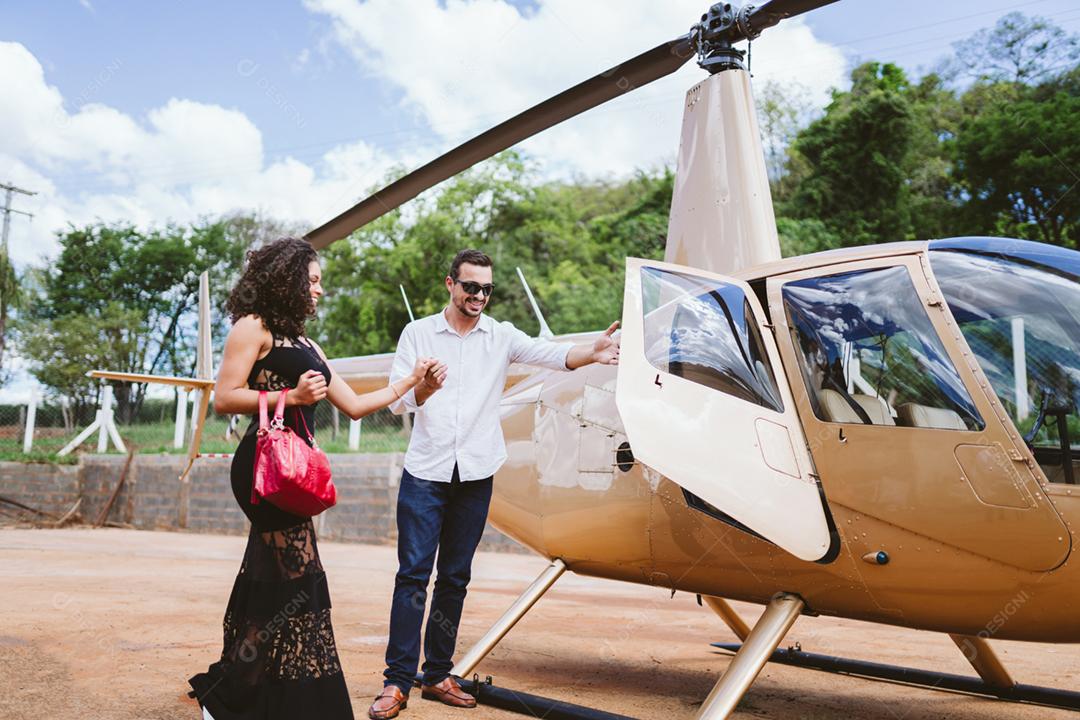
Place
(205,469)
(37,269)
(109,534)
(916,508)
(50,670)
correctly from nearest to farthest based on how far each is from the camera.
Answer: (916,508) → (50,670) → (109,534) → (205,469) → (37,269)

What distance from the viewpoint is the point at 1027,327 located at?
3.03 metres

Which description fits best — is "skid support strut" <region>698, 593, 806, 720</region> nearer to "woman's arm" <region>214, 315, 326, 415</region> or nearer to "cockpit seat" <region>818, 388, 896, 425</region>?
"cockpit seat" <region>818, 388, 896, 425</region>

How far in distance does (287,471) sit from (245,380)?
1.26ft

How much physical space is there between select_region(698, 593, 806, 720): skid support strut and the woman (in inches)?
51.6

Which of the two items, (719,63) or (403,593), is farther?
(719,63)

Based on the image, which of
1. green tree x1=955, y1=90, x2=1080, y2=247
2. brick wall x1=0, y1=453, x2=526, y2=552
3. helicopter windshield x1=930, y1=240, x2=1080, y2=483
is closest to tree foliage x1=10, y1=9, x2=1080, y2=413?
green tree x1=955, y1=90, x2=1080, y2=247

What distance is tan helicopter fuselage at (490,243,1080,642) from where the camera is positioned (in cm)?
290

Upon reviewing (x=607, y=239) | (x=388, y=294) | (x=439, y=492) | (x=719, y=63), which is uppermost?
(x=607, y=239)

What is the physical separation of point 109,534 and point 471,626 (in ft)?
43.9

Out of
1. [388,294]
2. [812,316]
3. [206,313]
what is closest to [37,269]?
[388,294]

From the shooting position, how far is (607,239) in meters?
33.6

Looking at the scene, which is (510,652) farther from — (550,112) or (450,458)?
(550,112)

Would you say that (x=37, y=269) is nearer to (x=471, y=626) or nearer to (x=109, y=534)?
(x=109, y=534)

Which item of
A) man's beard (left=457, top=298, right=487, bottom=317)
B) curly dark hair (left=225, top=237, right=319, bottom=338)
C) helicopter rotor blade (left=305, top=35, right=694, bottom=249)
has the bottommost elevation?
curly dark hair (left=225, top=237, right=319, bottom=338)
